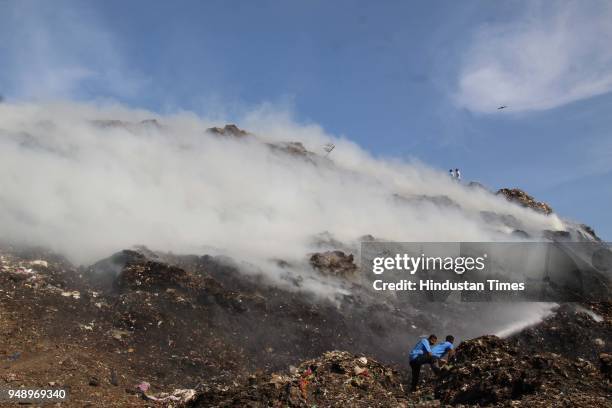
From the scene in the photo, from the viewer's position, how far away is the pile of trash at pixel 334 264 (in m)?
17.8

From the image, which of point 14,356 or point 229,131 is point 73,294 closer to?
point 14,356

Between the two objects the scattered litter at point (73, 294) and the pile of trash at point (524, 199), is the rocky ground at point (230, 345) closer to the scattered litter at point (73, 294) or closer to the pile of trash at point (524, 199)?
the scattered litter at point (73, 294)

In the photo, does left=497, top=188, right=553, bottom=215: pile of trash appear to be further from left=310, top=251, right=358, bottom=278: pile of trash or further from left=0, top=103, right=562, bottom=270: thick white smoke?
left=310, top=251, right=358, bottom=278: pile of trash

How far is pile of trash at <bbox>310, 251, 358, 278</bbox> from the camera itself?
58.3 feet

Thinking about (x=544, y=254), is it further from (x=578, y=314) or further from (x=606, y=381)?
(x=606, y=381)

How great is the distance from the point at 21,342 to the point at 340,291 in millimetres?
9142

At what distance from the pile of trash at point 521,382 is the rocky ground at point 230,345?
3 cm

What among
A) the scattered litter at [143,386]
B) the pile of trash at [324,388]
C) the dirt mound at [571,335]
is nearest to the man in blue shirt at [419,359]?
the pile of trash at [324,388]

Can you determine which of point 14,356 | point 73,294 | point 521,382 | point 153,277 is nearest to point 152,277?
point 153,277

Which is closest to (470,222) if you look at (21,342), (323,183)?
(323,183)

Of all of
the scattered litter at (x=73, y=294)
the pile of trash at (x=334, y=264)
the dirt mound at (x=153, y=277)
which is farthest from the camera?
the pile of trash at (x=334, y=264)

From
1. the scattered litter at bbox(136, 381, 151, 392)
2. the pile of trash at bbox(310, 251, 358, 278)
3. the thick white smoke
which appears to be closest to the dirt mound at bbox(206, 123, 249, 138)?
the thick white smoke

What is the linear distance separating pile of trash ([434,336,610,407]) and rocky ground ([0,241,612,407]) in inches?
1.1

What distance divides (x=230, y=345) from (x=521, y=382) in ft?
21.3
